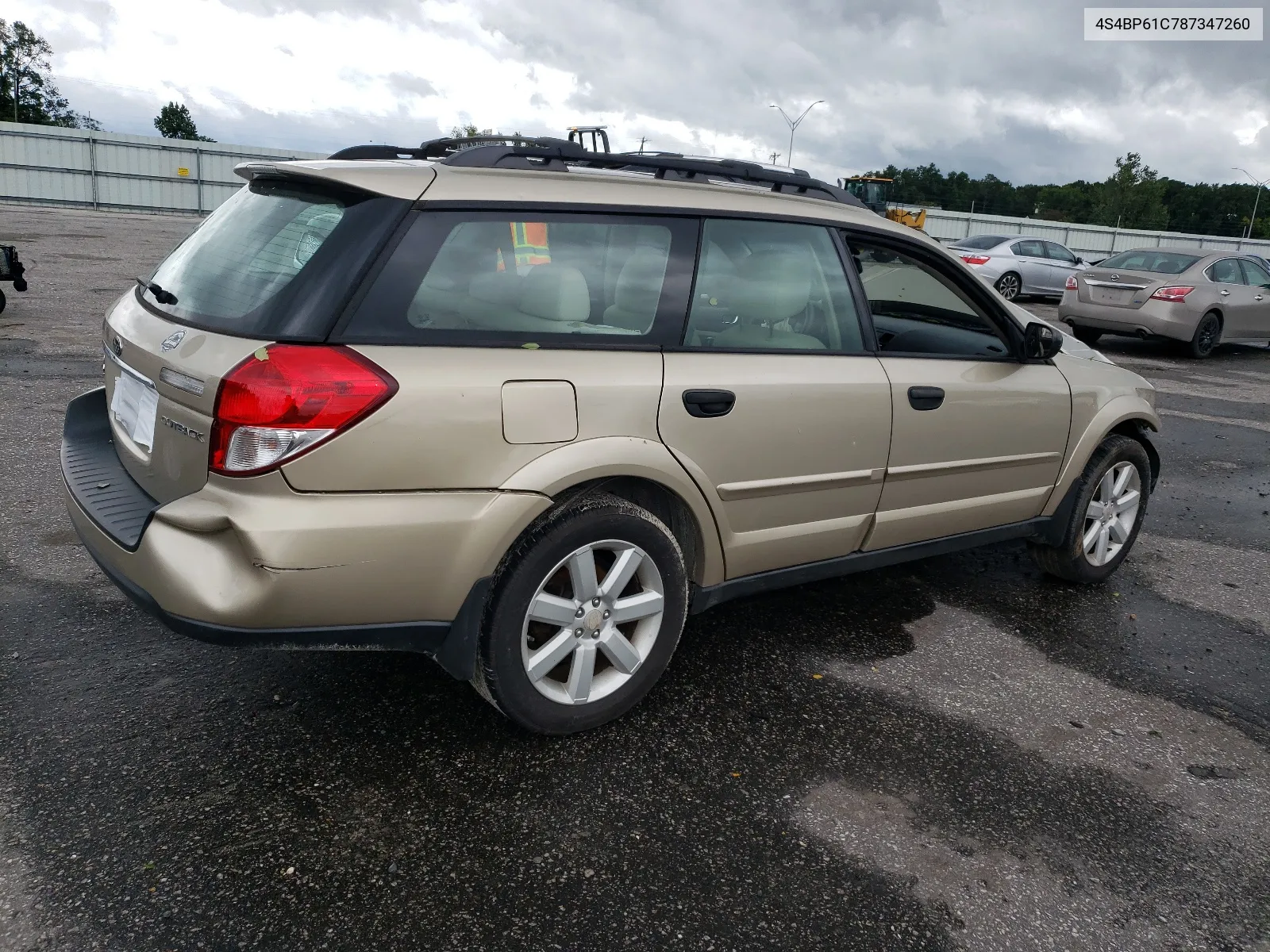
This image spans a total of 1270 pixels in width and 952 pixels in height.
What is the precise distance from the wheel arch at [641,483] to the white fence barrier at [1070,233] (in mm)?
35072

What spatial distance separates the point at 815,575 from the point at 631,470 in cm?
108

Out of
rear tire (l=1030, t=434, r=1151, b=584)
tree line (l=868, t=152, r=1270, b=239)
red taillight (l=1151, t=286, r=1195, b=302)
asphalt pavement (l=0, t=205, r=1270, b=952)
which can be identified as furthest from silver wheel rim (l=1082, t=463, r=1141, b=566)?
tree line (l=868, t=152, r=1270, b=239)

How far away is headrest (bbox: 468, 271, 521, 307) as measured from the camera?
2.82m

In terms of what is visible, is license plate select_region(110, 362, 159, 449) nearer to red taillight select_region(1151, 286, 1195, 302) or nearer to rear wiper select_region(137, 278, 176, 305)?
rear wiper select_region(137, 278, 176, 305)

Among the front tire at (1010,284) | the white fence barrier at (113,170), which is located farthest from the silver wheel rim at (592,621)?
the white fence barrier at (113,170)

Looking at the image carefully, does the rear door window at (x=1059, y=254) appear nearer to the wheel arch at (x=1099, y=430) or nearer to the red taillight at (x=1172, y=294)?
the red taillight at (x=1172, y=294)

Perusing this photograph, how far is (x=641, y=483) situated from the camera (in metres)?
3.11

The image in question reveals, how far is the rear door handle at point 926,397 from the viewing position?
12.1ft

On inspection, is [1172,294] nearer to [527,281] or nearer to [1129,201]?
[527,281]

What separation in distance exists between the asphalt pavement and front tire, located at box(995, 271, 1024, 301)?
17.0 m

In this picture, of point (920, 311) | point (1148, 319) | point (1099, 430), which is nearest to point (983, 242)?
point (1148, 319)

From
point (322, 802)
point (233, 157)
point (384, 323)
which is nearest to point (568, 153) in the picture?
point (384, 323)

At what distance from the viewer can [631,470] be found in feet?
9.67

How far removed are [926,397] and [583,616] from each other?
5.26ft
